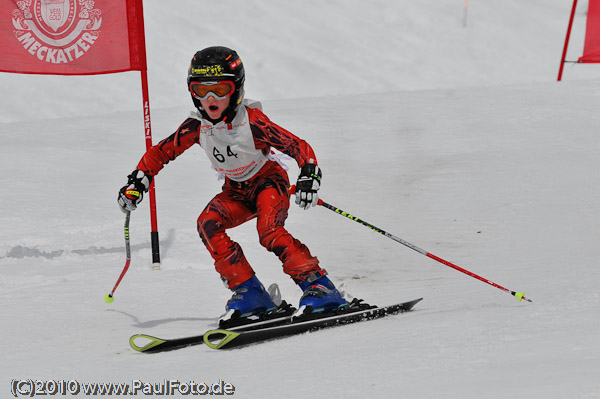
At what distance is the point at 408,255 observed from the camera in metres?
7.28

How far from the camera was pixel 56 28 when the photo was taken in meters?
6.73

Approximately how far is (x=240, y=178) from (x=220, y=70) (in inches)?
30.7

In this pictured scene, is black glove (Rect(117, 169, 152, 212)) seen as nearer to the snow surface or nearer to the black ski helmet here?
the black ski helmet

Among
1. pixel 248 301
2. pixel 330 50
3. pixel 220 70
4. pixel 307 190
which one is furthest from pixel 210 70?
pixel 330 50

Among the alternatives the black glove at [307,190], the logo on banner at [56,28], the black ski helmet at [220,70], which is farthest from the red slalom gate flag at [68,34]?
the black glove at [307,190]

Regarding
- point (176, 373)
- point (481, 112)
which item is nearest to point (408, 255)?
point (176, 373)

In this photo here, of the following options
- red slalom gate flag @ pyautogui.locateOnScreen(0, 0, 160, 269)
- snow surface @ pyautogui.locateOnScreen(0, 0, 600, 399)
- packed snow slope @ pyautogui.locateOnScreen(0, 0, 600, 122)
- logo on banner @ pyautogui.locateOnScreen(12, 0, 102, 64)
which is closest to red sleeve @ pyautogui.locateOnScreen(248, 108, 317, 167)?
snow surface @ pyautogui.locateOnScreen(0, 0, 600, 399)

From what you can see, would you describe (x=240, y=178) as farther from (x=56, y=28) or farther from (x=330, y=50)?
(x=330, y=50)

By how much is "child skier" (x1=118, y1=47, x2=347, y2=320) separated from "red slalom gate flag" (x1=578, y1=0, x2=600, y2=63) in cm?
1061

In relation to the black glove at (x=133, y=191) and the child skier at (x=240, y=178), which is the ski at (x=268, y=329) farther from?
the black glove at (x=133, y=191)

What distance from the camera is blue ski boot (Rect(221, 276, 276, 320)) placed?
16.4 ft

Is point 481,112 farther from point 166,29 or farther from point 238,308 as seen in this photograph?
point 166,29

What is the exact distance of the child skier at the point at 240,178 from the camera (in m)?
4.82

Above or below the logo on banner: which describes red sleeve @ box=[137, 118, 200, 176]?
below
